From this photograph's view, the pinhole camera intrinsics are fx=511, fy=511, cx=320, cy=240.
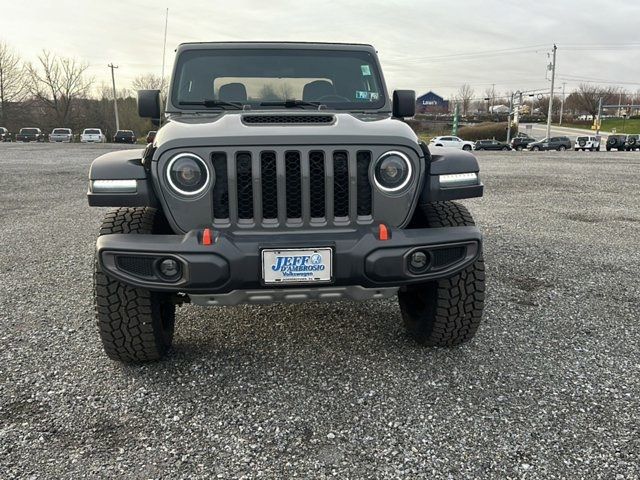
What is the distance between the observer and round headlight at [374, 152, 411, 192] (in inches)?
104

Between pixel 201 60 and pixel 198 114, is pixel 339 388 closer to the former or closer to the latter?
pixel 198 114

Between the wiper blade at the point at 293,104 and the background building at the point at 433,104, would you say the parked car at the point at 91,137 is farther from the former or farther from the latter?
the background building at the point at 433,104

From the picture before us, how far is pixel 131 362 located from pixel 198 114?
5.49ft

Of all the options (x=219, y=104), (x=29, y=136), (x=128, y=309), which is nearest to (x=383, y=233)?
(x=128, y=309)

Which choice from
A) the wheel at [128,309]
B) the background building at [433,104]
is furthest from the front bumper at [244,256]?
the background building at [433,104]

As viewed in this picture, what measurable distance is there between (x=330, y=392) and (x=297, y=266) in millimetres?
743

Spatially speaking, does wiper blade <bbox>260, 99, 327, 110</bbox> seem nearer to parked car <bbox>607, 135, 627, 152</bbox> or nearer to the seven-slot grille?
the seven-slot grille

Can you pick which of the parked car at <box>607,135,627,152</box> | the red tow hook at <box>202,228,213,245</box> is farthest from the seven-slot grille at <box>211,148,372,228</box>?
the parked car at <box>607,135,627,152</box>

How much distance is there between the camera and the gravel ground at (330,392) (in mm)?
2195

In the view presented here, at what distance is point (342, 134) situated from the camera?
2600 millimetres

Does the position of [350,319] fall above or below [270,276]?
below

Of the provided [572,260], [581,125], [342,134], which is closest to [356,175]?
[342,134]

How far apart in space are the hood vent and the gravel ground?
141 cm

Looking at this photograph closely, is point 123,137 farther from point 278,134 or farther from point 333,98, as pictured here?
point 278,134
